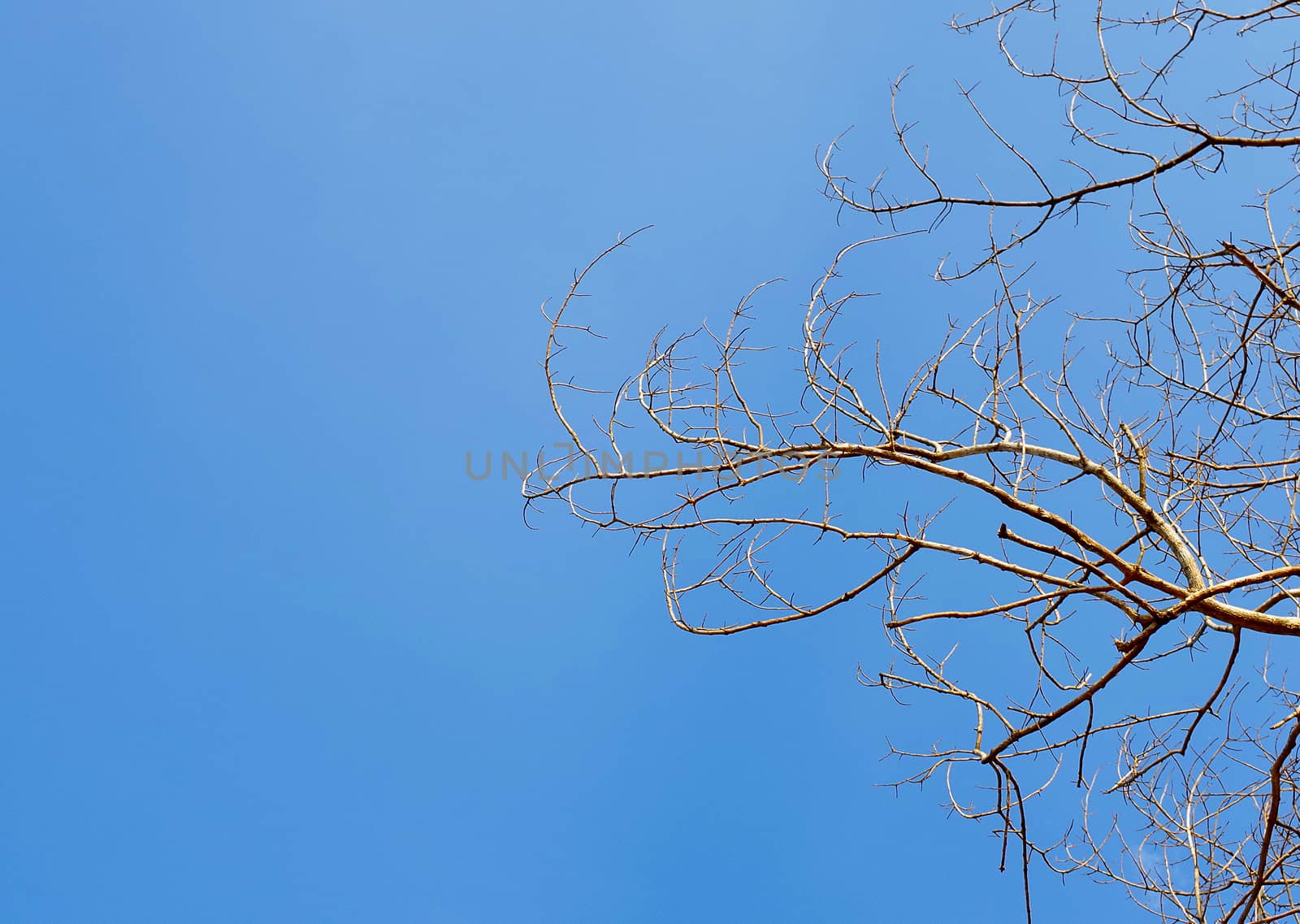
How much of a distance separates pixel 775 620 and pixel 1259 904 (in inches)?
60.4

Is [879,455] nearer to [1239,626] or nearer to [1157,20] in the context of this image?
[1239,626]

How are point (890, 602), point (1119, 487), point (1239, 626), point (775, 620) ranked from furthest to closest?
point (890, 602)
point (1119, 487)
point (775, 620)
point (1239, 626)

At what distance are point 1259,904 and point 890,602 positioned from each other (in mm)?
1250

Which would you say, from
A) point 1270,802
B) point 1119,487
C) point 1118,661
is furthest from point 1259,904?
point 1119,487

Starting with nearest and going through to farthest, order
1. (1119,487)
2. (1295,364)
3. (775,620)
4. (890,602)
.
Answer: (775,620), (1119,487), (890,602), (1295,364)

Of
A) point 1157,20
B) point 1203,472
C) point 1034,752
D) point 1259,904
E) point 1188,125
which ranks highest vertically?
point 1157,20

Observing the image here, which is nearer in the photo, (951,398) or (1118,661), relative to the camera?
(1118,661)

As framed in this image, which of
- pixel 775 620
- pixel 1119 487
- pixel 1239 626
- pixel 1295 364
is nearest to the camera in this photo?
pixel 1239 626

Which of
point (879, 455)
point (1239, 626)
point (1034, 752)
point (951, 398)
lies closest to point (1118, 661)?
point (1239, 626)

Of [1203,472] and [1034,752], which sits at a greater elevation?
[1203,472]

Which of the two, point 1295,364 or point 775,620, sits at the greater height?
point 1295,364

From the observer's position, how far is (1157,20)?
9.97 ft

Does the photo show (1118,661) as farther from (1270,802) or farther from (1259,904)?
(1259,904)

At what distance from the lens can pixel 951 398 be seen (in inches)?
130
